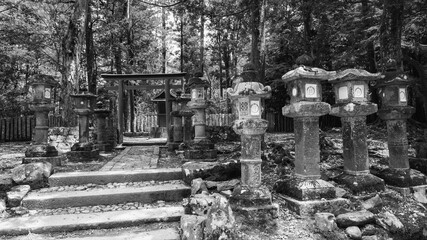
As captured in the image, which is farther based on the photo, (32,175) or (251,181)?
(32,175)

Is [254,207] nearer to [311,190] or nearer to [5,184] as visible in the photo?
[311,190]

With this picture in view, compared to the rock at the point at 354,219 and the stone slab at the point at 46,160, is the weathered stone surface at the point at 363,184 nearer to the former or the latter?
the rock at the point at 354,219

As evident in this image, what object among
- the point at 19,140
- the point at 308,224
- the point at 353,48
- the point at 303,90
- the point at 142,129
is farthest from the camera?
the point at 142,129

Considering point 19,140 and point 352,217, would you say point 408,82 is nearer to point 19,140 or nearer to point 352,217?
point 352,217

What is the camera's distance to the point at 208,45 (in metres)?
25.2

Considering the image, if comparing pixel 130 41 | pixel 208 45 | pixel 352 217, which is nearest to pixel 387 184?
pixel 352 217

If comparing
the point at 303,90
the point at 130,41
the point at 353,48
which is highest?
the point at 130,41

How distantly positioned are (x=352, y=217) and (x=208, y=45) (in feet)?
76.2

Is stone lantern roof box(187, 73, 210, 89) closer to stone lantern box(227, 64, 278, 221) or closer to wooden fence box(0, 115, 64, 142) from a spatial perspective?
stone lantern box(227, 64, 278, 221)

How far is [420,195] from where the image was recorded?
4.68 meters

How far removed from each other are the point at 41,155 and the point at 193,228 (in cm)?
455

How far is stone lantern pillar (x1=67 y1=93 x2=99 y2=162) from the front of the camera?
7.12 m

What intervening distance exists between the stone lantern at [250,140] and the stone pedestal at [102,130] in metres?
6.26

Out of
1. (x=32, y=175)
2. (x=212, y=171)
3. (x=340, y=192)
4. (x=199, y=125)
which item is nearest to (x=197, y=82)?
(x=199, y=125)
